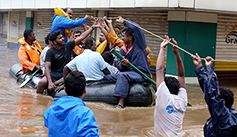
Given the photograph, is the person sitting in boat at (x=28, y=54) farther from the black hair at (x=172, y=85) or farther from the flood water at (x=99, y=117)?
the black hair at (x=172, y=85)

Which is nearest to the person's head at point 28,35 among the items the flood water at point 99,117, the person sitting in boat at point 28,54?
the person sitting in boat at point 28,54

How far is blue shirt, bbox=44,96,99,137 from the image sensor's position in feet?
7.74

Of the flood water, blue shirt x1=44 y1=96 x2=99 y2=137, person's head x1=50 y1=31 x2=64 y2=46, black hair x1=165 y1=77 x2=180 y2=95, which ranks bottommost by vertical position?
the flood water

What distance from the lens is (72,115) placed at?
241 centimetres

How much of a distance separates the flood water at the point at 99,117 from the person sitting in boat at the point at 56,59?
1.04ft

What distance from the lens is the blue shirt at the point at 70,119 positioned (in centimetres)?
236

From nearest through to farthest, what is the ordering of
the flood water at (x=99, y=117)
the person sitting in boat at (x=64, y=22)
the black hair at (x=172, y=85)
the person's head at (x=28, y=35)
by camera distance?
the black hair at (x=172, y=85)
the flood water at (x=99, y=117)
the person sitting in boat at (x=64, y=22)
the person's head at (x=28, y=35)

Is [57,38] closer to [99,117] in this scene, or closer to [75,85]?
[99,117]

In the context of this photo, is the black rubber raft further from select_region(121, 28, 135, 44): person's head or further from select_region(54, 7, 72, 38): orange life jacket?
select_region(54, 7, 72, 38): orange life jacket

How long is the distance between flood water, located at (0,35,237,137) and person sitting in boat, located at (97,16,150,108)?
0.41 meters

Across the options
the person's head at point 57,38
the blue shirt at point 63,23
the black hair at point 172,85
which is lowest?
the black hair at point 172,85

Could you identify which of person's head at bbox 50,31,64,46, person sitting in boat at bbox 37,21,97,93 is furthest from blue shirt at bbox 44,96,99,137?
person's head at bbox 50,31,64,46

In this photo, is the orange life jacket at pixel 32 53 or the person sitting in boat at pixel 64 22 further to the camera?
the orange life jacket at pixel 32 53

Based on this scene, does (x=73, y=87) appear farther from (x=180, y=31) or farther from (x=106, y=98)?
(x=180, y=31)
